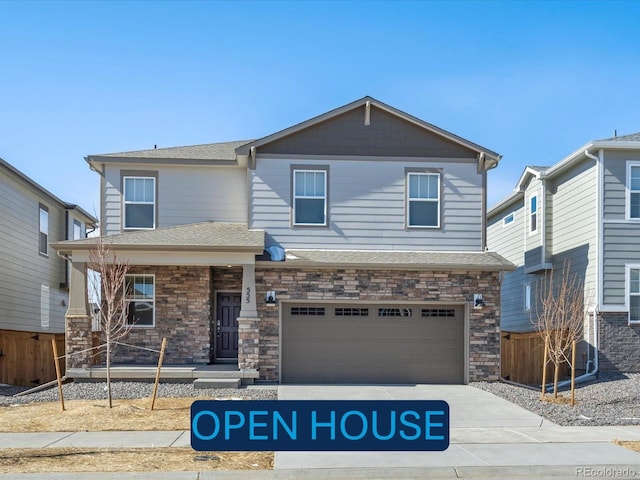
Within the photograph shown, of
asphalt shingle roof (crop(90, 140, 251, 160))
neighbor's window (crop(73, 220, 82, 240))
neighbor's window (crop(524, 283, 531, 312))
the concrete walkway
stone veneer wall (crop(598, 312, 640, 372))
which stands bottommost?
the concrete walkway

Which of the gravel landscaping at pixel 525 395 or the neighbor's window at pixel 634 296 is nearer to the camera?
the gravel landscaping at pixel 525 395

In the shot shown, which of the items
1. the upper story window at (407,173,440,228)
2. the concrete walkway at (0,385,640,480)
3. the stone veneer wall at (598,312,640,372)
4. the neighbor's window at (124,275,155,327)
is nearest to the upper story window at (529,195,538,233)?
the stone veneer wall at (598,312,640,372)

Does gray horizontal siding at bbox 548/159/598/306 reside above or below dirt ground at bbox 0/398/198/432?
above

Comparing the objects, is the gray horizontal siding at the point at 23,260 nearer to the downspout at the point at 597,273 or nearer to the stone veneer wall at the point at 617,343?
the downspout at the point at 597,273

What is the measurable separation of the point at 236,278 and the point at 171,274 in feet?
5.46

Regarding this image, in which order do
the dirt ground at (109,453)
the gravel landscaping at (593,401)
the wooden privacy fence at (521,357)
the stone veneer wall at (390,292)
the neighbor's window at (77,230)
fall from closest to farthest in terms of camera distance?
1. the dirt ground at (109,453)
2. the gravel landscaping at (593,401)
3. the stone veneer wall at (390,292)
4. the wooden privacy fence at (521,357)
5. the neighbor's window at (77,230)

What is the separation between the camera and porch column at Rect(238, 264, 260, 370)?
15852 mm

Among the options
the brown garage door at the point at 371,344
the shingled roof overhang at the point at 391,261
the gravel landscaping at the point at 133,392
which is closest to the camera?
the gravel landscaping at the point at 133,392

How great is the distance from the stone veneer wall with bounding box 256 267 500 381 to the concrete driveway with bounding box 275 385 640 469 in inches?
81.6

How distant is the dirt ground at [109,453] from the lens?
8266 millimetres

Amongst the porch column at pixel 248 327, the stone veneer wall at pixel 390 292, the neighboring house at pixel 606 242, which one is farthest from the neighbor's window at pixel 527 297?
the porch column at pixel 248 327

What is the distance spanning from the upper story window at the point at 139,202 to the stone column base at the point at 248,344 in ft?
13.1

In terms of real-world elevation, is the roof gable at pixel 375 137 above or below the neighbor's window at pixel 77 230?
above

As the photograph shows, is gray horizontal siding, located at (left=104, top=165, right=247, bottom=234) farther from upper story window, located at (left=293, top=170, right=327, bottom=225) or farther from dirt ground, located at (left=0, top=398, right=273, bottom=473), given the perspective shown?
dirt ground, located at (left=0, top=398, right=273, bottom=473)
